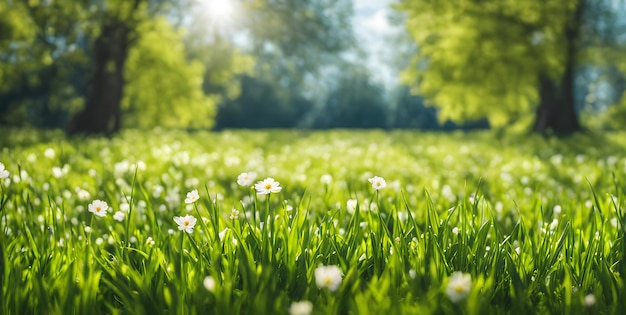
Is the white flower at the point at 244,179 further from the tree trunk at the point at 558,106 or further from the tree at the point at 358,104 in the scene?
the tree at the point at 358,104

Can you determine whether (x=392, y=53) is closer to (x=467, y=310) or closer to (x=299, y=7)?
(x=299, y=7)

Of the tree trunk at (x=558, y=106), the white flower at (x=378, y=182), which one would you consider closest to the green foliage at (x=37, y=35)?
the white flower at (x=378, y=182)

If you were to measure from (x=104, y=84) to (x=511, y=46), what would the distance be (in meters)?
12.1

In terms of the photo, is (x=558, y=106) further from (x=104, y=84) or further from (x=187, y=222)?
(x=187, y=222)

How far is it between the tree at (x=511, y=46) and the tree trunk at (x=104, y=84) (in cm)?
854

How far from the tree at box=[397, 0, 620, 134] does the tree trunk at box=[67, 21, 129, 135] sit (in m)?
8.54

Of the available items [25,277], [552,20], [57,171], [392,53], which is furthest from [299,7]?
[392,53]

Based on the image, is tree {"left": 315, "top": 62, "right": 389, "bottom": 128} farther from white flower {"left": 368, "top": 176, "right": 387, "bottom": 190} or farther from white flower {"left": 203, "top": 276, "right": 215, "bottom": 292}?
white flower {"left": 203, "top": 276, "right": 215, "bottom": 292}

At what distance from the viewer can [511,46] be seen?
15.0m

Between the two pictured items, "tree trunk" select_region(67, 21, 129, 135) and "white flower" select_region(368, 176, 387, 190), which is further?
"tree trunk" select_region(67, 21, 129, 135)

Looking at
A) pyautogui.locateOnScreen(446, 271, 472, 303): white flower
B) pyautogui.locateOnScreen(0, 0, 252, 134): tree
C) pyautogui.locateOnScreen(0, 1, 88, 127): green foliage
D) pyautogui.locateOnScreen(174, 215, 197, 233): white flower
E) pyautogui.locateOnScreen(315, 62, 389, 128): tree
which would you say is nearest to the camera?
pyautogui.locateOnScreen(446, 271, 472, 303): white flower

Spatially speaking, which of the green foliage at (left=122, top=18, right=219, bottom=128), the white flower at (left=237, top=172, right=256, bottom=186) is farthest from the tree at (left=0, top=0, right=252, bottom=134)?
the white flower at (left=237, top=172, right=256, bottom=186)

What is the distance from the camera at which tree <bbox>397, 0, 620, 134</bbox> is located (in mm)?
14625

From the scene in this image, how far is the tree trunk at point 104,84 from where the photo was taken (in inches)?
619
